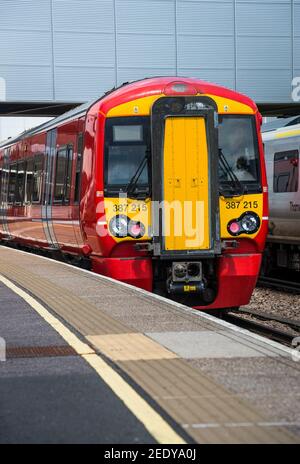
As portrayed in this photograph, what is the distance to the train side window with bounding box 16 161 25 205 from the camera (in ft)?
58.6

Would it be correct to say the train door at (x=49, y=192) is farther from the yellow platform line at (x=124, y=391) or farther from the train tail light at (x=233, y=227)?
the yellow platform line at (x=124, y=391)

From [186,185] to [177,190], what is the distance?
14cm

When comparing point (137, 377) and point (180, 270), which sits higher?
point (180, 270)

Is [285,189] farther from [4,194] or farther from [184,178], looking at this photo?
[184,178]

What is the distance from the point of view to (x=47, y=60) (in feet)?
99.1

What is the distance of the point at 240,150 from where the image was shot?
1126cm

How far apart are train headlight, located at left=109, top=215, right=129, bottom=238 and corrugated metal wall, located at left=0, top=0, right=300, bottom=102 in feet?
66.0

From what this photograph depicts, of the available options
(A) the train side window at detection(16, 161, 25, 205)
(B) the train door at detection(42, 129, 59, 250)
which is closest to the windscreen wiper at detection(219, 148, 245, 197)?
(B) the train door at detection(42, 129, 59, 250)

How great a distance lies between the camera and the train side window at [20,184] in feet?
58.6

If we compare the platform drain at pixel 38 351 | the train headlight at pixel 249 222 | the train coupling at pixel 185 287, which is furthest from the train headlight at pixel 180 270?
the platform drain at pixel 38 351

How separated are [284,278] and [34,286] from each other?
417 inches

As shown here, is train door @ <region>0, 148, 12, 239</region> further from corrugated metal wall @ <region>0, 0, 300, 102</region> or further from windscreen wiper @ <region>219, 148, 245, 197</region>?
windscreen wiper @ <region>219, 148, 245, 197</region>

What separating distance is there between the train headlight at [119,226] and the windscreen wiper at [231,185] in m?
1.37

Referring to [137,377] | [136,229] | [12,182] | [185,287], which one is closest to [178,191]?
[136,229]
